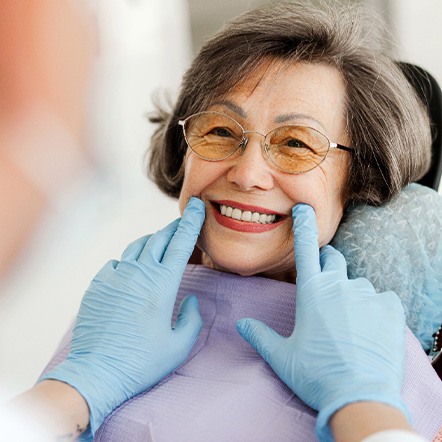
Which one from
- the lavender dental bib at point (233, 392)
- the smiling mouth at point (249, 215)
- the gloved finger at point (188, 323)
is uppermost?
the smiling mouth at point (249, 215)

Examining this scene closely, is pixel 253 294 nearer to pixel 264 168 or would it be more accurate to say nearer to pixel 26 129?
pixel 264 168

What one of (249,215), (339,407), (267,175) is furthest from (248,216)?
(339,407)

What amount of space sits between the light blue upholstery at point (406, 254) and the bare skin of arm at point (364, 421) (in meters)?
0.54

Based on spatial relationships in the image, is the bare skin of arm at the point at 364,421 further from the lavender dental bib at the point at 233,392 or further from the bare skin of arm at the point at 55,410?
the bare skin of arm at the point at 55,410

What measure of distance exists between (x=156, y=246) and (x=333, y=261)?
41 centimetres

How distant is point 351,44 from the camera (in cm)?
165

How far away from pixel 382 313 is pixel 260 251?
357 millimetres

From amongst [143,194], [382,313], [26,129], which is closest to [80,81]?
[26,129]

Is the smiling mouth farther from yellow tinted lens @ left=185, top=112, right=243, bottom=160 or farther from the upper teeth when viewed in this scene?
yellow tinted lens @ left=185, top=112, right=243, bottom=160

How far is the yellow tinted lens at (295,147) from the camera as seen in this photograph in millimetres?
1488

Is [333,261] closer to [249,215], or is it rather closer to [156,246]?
[249,215]

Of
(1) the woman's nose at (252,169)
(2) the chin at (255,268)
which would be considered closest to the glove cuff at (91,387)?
(2) the chin at (255,268)

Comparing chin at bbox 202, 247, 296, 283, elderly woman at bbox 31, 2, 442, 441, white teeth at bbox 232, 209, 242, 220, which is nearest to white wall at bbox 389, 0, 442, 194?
elderly woman at bbox 31, 2, 442, 441

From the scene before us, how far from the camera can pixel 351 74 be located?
163cm
